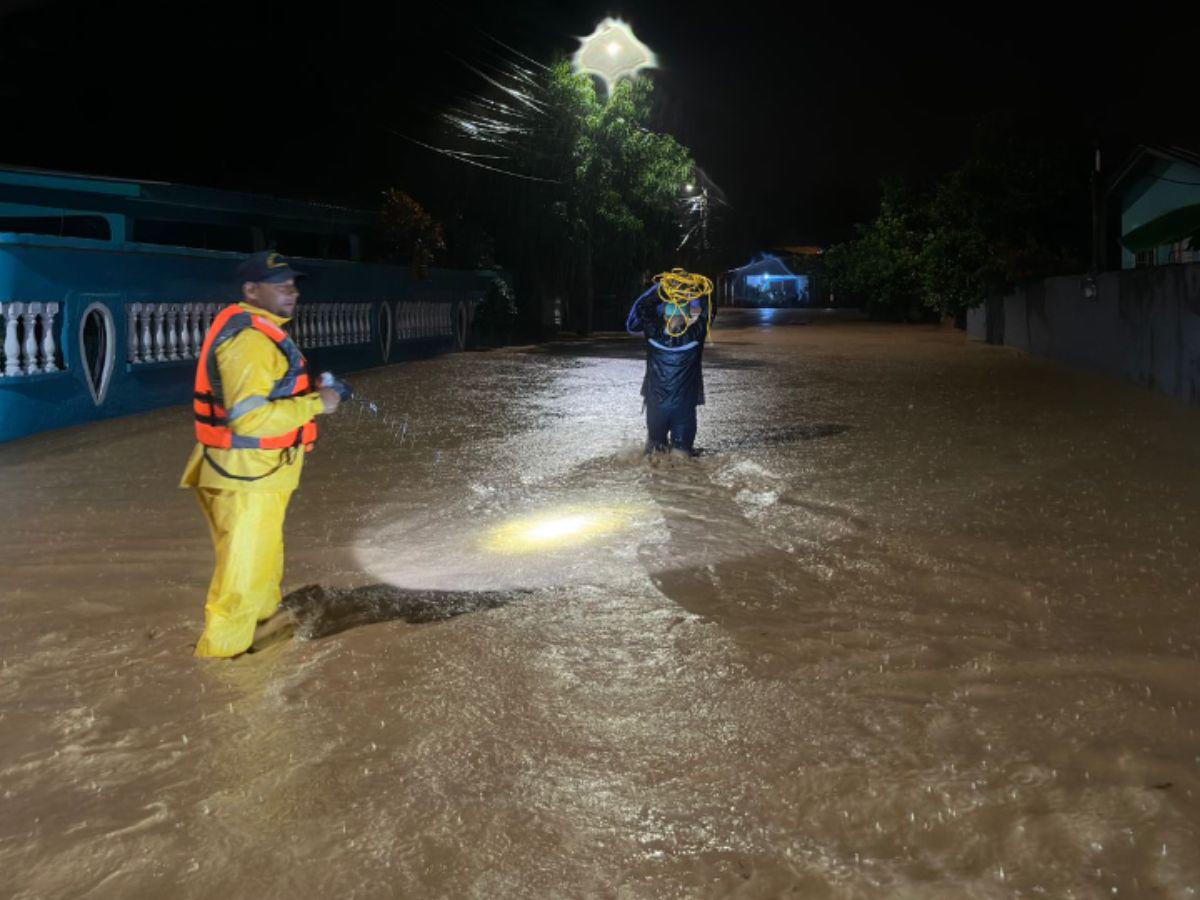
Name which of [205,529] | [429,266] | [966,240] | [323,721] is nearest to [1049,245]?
[966,240]

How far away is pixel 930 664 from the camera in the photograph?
4.79m

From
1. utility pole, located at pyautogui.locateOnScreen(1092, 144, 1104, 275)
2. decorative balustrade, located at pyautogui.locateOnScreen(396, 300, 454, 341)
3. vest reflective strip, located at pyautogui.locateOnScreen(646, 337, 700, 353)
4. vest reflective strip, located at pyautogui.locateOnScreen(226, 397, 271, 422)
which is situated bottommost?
vest reflective strip, located at pyautogui.locateOnScreen(226, 397, 271, 422)

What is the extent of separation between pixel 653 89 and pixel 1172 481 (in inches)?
1039

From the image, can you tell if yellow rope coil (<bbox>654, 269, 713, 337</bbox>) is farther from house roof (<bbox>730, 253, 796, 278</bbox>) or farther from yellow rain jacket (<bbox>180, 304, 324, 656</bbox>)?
house roof (<bbox>730, 253, 796, 278</bbox>)

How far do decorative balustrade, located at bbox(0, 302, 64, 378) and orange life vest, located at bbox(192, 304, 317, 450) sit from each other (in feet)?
25.0

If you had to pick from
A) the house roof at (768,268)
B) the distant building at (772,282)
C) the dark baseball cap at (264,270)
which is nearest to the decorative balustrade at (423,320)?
the dark baseball cap at (264,270)

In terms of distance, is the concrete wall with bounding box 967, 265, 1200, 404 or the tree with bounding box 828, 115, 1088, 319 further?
the tree with bounding box 828, 115, 1088, 319

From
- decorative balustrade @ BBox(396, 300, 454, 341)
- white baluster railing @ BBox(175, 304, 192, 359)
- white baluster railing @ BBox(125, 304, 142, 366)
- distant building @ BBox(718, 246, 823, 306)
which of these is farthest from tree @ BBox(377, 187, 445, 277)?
distant building @ BBox(718, 246, 823, 306)

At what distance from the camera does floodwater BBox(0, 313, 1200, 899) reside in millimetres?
3271

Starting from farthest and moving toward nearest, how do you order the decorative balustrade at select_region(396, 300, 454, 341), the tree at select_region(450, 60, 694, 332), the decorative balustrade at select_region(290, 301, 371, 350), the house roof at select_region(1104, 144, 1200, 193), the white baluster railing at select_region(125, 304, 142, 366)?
the tree at select_region(450, 60, 694, 332) → the decorative balustrade at select_region(396, 300, 454, 341) → the house roof at select_region(1104, 144, 1200, 193) → the decorative balustrade at select_region(290, 301, 371, 350) → the white baluster railing at select_region(125, 304, 142, 366)

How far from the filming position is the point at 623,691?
455cm

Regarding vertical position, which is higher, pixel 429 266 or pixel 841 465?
pixel 429 266

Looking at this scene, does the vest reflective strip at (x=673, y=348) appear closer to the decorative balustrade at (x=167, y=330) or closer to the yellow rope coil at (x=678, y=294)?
the yellow rope coil at (x=678, y=294)

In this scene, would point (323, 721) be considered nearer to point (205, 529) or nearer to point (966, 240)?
point (205, 529)
